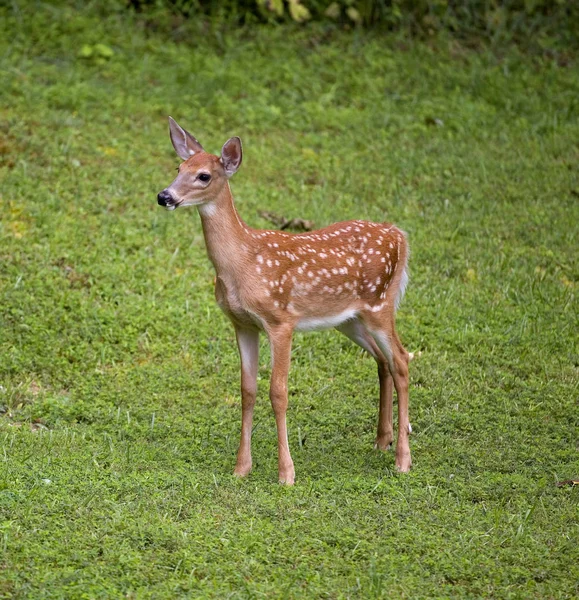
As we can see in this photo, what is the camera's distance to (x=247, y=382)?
22.6 ft

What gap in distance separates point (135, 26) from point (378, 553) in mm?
9159

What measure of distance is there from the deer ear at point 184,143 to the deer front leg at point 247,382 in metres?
1.18

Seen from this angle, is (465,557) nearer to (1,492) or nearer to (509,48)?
(1,492)

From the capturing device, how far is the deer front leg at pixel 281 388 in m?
6.62

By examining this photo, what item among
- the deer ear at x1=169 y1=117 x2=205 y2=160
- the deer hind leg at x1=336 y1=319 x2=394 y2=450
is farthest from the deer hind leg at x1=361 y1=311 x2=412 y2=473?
the deer ear at x1=169 y1=117 x2=205 y2=160

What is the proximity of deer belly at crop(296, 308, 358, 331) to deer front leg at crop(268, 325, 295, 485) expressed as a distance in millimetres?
144

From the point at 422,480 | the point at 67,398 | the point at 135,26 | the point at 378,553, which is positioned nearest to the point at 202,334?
the point at 67,398

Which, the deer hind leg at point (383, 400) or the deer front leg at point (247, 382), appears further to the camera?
the deer hind leg at point (383, 400)

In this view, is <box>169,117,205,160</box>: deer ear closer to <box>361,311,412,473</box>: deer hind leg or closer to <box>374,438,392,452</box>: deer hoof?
<box>361,311,412,473</box>: deer hind leg

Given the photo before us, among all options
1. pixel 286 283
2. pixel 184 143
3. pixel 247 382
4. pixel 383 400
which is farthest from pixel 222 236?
pixel 383 400

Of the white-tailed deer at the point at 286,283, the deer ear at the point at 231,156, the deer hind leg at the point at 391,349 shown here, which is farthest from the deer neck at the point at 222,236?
the deer hind leg at the point at 391,349

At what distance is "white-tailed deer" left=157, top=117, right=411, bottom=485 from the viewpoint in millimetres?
6609

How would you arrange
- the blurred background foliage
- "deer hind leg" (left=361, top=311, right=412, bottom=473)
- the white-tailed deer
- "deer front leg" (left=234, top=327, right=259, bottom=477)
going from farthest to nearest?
the blurred background foliage < "deer hind leg" (left=361, top=311, right=412, bottom=473) < "deer front leg" (left=234, top=327, right=259, bottom=477) < the white-tailed deer

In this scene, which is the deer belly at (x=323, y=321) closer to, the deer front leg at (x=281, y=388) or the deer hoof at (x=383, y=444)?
the deer front leg at (x=281, y=388)
